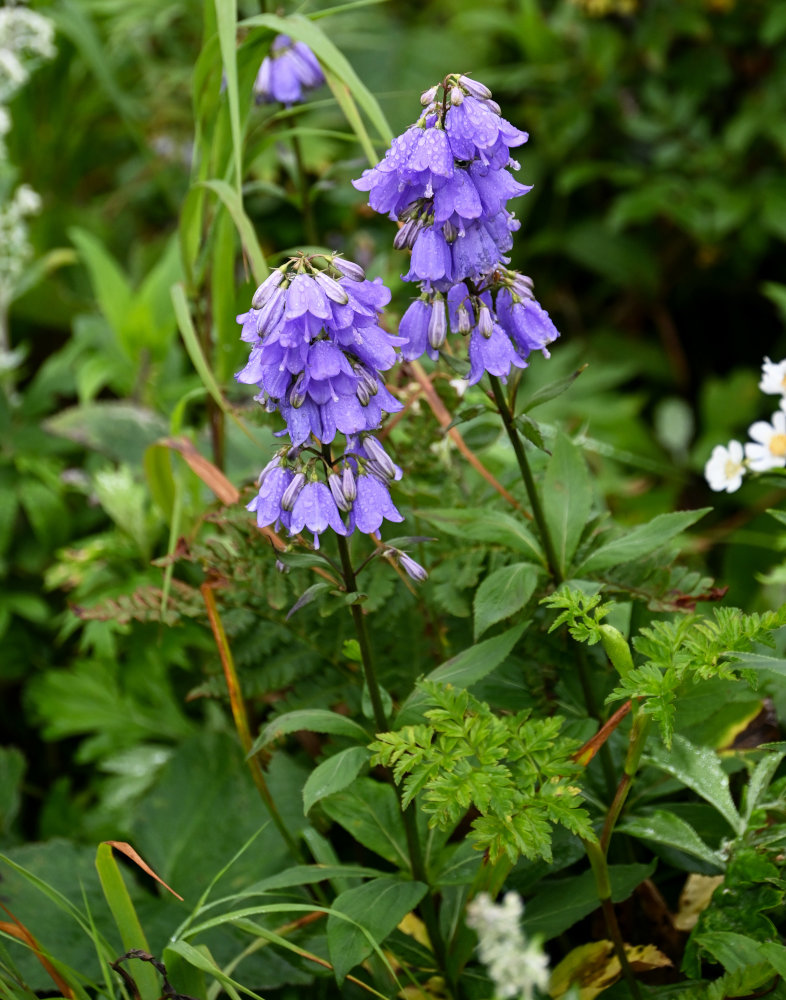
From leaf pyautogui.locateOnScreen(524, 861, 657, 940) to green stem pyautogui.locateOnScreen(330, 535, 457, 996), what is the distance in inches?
6.2

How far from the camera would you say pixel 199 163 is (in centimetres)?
204

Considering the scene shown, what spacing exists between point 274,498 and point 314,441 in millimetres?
155

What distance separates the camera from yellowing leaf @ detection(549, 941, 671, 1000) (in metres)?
1.51

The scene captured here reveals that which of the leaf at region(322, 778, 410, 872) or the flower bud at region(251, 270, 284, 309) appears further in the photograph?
the leaf at region(322, 778, 410, 872)

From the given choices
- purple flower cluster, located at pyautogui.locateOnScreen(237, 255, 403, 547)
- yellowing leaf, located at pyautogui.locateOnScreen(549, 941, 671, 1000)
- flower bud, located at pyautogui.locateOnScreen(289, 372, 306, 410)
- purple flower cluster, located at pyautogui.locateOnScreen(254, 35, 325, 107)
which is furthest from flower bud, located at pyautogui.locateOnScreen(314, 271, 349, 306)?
purple flower cluster, located at pyautogui.locateOnScreen(254, 35, 325, 107)

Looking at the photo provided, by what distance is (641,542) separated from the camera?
157cm

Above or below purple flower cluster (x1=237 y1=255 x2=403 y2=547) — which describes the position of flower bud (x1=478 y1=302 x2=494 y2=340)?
above

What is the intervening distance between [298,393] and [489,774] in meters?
0.58

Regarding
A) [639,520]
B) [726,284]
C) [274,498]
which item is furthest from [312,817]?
[726,284]

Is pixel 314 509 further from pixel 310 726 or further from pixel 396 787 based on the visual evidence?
pixel 396 787

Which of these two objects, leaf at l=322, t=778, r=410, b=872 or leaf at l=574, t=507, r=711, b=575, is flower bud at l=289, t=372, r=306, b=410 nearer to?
leaf at l=574, t=507, r=711, b=575

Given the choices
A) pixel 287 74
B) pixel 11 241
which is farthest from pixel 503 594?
pixel 11 241

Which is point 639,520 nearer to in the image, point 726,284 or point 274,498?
point 726,284

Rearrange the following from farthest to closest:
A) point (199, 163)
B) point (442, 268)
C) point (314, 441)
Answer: point (199, 163) → point (314, 441) → point (442, 268)
